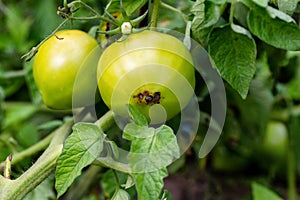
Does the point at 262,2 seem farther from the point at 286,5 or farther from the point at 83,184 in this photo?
the point at 83,184

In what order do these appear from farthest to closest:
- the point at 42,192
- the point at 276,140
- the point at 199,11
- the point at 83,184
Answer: the point at 276,140
the point at 83,184
the point at 42,192
the point at 199,11

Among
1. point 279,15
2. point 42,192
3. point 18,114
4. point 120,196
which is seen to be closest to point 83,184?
point 42,192

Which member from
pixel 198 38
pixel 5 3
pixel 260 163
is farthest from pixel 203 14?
pixel 5 3

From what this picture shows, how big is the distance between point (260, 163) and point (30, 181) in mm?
947

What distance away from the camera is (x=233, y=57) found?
1.89 feet

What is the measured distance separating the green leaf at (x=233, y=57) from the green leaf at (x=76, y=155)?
0.15m

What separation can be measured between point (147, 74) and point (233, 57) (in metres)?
0.11

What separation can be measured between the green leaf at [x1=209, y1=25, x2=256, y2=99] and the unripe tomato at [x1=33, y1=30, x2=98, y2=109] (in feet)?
0.42

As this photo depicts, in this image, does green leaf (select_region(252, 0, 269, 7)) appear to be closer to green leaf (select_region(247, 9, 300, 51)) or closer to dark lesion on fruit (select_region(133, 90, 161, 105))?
green leaf (select_region(247, 9, 300, 51))

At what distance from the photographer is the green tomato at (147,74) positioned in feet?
1.71

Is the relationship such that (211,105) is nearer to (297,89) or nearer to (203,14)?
(203,14)

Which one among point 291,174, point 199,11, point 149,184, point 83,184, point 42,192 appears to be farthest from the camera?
point 291,174

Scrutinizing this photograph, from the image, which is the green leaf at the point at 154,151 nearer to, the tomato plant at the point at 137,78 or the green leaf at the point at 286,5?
the tomato plant at the point at 137,78

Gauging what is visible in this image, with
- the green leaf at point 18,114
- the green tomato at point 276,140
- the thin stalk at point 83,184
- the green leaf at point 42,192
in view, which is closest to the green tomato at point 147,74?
the green leaf at point 42,192
